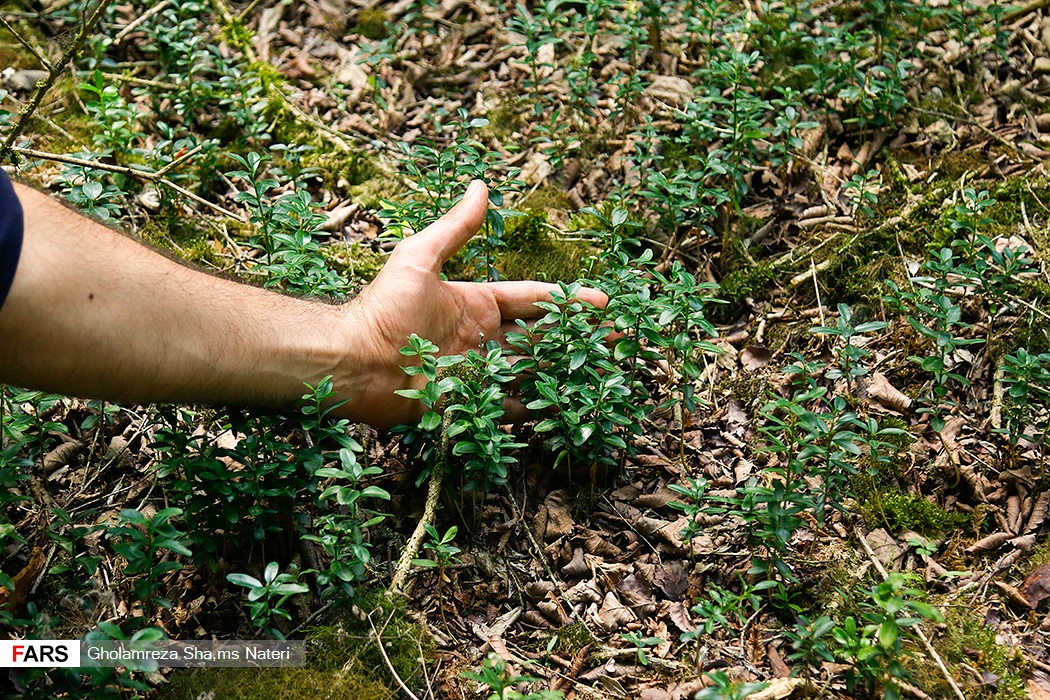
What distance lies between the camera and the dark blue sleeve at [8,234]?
2182 millimetres

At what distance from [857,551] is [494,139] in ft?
8.93

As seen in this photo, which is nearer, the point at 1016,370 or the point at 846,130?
the point at 1016,370

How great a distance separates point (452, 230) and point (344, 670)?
5.01 ft

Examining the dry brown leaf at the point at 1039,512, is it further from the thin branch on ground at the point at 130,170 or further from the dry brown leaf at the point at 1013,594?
the thin branch on ground at the point at 130,170

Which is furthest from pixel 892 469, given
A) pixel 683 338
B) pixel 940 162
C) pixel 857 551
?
pixel 940 162

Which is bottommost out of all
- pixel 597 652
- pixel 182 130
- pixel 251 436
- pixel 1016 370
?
pixel 597 652

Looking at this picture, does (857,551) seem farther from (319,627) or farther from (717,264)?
(319,627)

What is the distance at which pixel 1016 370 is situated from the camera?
9.62ft

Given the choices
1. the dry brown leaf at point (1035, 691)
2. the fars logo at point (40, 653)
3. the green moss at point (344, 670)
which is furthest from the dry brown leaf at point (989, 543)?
the fars logo at point (40, 653)

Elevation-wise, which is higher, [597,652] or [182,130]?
[182,130]

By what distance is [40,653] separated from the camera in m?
2.30

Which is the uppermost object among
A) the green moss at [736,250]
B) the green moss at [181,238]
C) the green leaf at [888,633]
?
the green moss at [181,238]

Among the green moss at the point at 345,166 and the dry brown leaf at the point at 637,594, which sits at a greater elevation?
the green moss at the point at 345,166

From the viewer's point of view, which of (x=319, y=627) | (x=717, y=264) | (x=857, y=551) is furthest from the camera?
(x=717, y=264)
